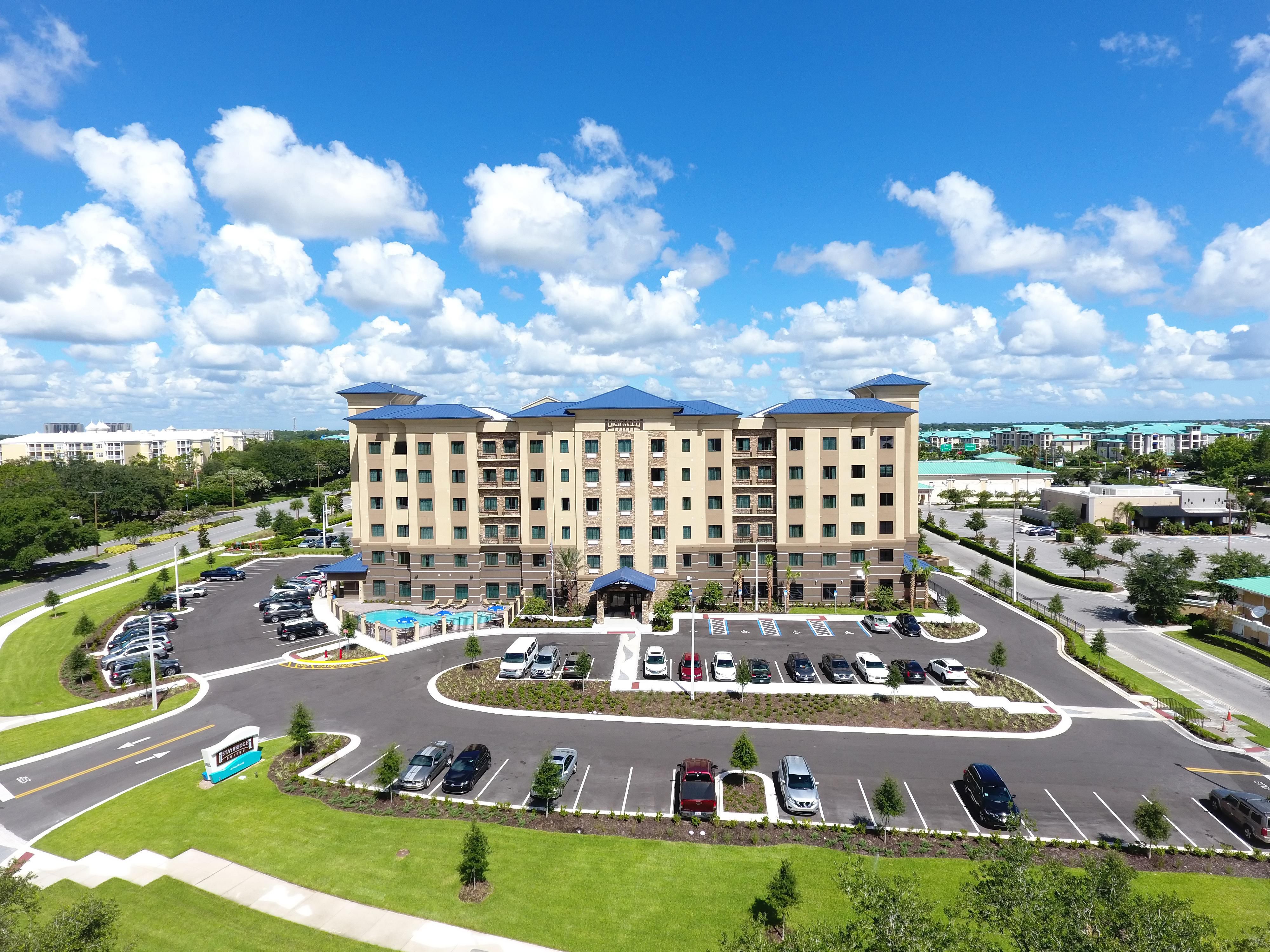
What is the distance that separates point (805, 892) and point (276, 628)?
2059 inches

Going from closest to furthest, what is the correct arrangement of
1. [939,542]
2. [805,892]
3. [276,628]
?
1. [805,892]
2. [276,628]
3. [939,542]

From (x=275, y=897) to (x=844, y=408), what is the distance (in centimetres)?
5532

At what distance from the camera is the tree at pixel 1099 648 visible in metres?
44.4

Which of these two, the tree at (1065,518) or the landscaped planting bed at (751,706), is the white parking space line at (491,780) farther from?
the tree at (1065,518)

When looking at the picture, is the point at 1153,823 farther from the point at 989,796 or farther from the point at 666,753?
the point at 666,753

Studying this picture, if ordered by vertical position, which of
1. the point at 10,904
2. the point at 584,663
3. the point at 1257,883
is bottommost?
the point at 1257,883

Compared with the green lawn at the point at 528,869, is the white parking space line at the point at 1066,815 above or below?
below

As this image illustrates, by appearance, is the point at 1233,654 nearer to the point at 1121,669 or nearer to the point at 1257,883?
the point at 1121,669

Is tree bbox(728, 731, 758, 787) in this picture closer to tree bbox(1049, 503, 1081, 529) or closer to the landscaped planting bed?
the landscaped planting bed

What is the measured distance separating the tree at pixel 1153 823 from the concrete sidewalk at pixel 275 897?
78.7 ft

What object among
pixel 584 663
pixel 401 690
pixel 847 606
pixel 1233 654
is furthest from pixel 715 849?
pixel 1233 654

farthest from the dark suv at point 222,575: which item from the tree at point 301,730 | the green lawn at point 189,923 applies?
the green lawn at point 189,923

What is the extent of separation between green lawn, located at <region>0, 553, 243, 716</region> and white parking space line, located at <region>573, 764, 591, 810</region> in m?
36.9

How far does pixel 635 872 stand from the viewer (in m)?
22.9
